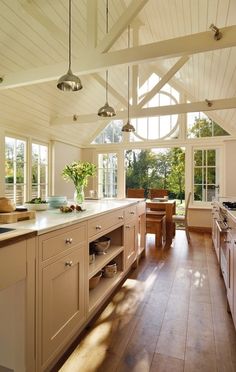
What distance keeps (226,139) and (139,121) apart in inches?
88.6

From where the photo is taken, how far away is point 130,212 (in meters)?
2.91

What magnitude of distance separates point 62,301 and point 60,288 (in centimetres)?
9

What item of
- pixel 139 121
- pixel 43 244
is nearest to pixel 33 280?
pixel 43 244

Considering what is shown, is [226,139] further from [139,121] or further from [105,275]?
[105,275]

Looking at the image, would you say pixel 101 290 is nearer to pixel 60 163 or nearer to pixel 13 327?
pixel 13 327

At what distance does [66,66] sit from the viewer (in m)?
2.84

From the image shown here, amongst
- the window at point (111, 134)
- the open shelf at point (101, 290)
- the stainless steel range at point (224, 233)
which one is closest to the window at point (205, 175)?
the window at point (111, 134)

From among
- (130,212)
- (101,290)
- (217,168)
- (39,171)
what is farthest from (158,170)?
(101,290)

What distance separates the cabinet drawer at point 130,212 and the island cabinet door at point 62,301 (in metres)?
1.15

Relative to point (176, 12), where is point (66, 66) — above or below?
below

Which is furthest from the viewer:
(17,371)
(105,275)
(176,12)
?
(176,12)

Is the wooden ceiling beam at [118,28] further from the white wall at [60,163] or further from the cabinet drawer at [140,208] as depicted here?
the white wall at [60,163]

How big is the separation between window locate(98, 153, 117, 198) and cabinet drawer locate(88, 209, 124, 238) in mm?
4151

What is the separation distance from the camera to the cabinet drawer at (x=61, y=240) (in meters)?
1.29
